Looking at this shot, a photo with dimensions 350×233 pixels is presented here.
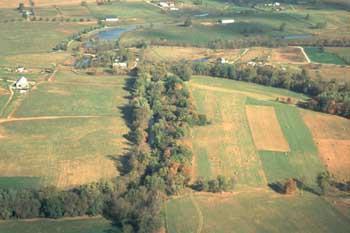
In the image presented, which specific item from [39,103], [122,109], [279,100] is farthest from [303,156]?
[39,103]

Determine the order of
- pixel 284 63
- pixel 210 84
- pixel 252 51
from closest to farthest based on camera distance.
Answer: pixel 210 84
pixel 284 63
pixel 252 51

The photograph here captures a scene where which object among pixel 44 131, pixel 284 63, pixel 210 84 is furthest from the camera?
pixel 284 63

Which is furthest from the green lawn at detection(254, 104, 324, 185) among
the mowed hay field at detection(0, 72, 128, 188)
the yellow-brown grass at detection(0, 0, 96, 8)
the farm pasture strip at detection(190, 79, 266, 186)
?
the yellow-brown grass at detection(0, 0, 96, 8)

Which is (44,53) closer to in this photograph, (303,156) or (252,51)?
(252,51)

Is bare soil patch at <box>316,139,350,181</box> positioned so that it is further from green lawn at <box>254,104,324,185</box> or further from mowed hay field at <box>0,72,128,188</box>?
mowed hay field at <box>0,72,128,188</box>

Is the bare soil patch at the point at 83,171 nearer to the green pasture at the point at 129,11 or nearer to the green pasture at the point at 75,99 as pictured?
the green pasture at the point at 75,99

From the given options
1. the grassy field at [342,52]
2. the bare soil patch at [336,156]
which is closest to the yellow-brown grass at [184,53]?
the grassy field at [342,52]

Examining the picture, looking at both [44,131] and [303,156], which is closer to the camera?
Answer: [303,156]
